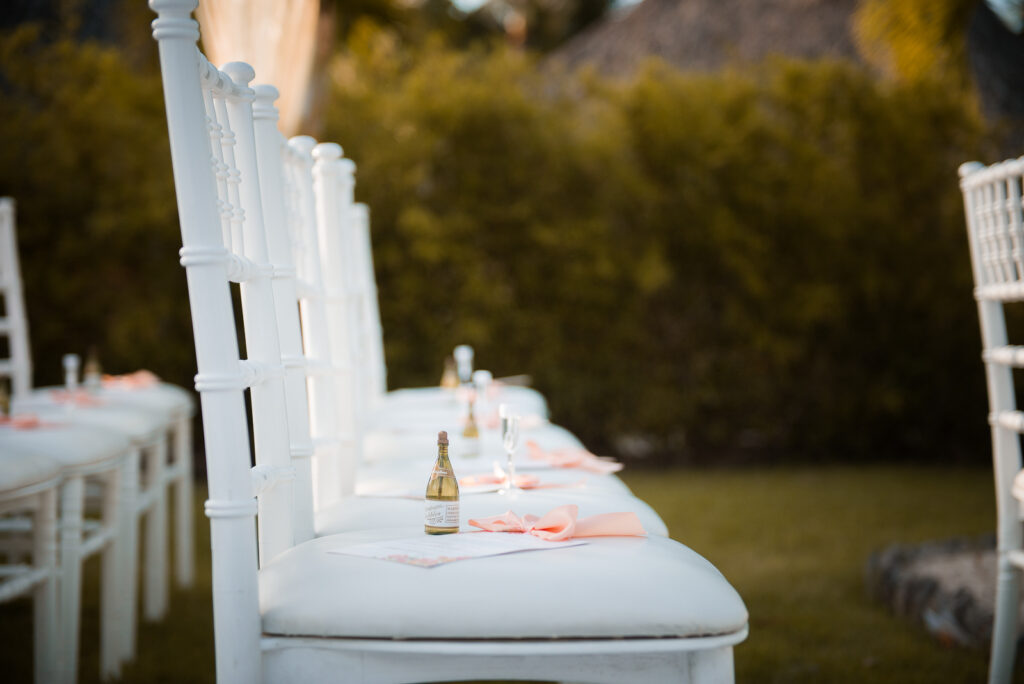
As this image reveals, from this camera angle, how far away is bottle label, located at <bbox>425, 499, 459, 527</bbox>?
1215 millimetres

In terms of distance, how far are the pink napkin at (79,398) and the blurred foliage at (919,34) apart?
14.5 ft

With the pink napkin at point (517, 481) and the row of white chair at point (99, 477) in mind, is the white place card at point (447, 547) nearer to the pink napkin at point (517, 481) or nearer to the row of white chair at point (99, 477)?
the pink napkin at point (517, 481)

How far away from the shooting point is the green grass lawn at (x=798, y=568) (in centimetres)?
238

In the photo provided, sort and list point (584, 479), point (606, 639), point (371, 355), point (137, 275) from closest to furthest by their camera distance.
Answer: point (606, 639) → point (584, 479) → point (371, 355) → point (137, 275)

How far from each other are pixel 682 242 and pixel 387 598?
4.79 meters

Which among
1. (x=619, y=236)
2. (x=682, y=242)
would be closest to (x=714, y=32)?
(x=682, y=242)

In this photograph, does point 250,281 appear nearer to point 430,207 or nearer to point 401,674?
point 401,674

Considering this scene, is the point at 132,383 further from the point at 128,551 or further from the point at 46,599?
the point at 46,599

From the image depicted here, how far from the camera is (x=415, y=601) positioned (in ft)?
3.30

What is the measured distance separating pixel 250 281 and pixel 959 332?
534 cm

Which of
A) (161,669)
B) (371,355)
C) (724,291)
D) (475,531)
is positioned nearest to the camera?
(475,531)

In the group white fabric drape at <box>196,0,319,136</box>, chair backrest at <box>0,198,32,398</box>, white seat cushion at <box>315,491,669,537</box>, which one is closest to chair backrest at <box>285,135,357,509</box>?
white seat cushion at <box>315,491,669,537</box>

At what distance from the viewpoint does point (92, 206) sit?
5141 millimetres

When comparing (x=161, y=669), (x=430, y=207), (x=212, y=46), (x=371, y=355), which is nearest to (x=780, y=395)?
(x=430, y=207)
